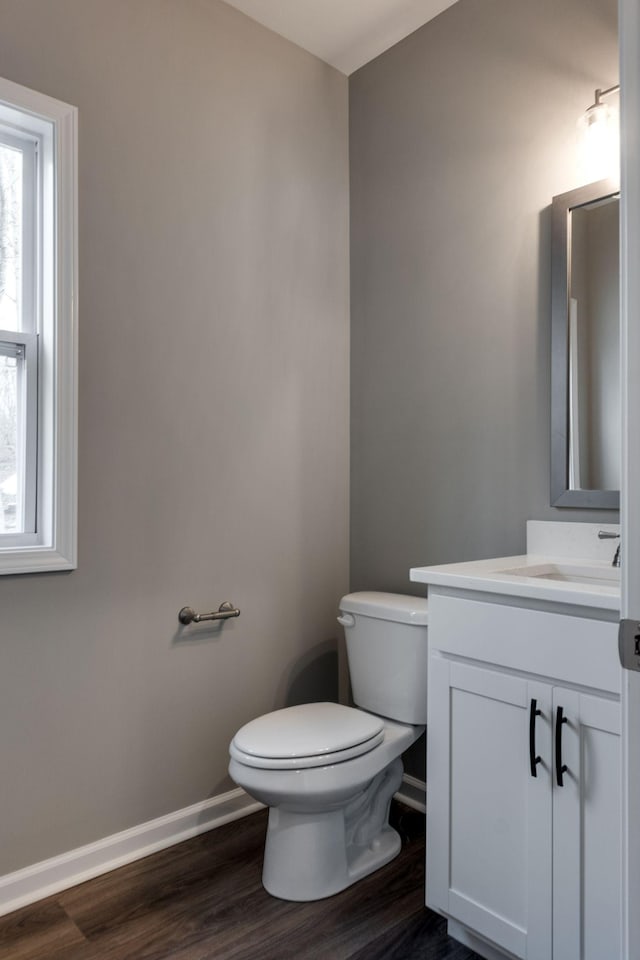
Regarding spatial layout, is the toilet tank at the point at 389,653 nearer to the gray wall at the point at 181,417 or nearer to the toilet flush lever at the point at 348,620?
the toilet flush lever at the point at 348,620

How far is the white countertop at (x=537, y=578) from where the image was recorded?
1.35 metres

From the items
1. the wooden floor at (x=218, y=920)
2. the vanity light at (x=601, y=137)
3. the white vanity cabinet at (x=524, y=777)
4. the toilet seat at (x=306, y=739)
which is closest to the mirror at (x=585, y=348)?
the vanity light at (x=601, y=137)

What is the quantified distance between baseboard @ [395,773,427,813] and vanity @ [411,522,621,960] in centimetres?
63

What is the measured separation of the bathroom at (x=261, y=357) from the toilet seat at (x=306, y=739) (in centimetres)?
36

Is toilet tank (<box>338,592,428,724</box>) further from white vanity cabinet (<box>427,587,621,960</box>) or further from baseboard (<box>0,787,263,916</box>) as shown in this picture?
baseboard (<box>0,787,263,916</box>)

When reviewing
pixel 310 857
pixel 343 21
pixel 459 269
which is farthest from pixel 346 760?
pixel 343 21

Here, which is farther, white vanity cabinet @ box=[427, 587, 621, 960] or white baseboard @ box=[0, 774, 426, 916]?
white baseboard @ box=[0, 774, 426, 916]

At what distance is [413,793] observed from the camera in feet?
7.63

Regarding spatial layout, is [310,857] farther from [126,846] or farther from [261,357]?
[261,357]

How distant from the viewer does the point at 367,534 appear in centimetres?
257

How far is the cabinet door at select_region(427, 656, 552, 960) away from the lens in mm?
1424

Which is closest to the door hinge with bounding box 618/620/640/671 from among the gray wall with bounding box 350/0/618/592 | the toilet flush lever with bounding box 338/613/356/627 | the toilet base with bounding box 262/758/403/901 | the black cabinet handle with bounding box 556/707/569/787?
the black cabinet handle with bounding box 556/707/569/787

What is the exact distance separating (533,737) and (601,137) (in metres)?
1.56

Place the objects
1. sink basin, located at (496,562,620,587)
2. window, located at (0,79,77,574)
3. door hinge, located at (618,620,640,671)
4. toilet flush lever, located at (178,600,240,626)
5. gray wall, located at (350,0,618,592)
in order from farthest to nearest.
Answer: toilet flush lever, located at (178,600,240,626), gray wall, located at (350,0,618,592), window, located at (0,79,77,574), sink basin, located at (496,562,620,587), door hinge, located at (618,620,640,671)
